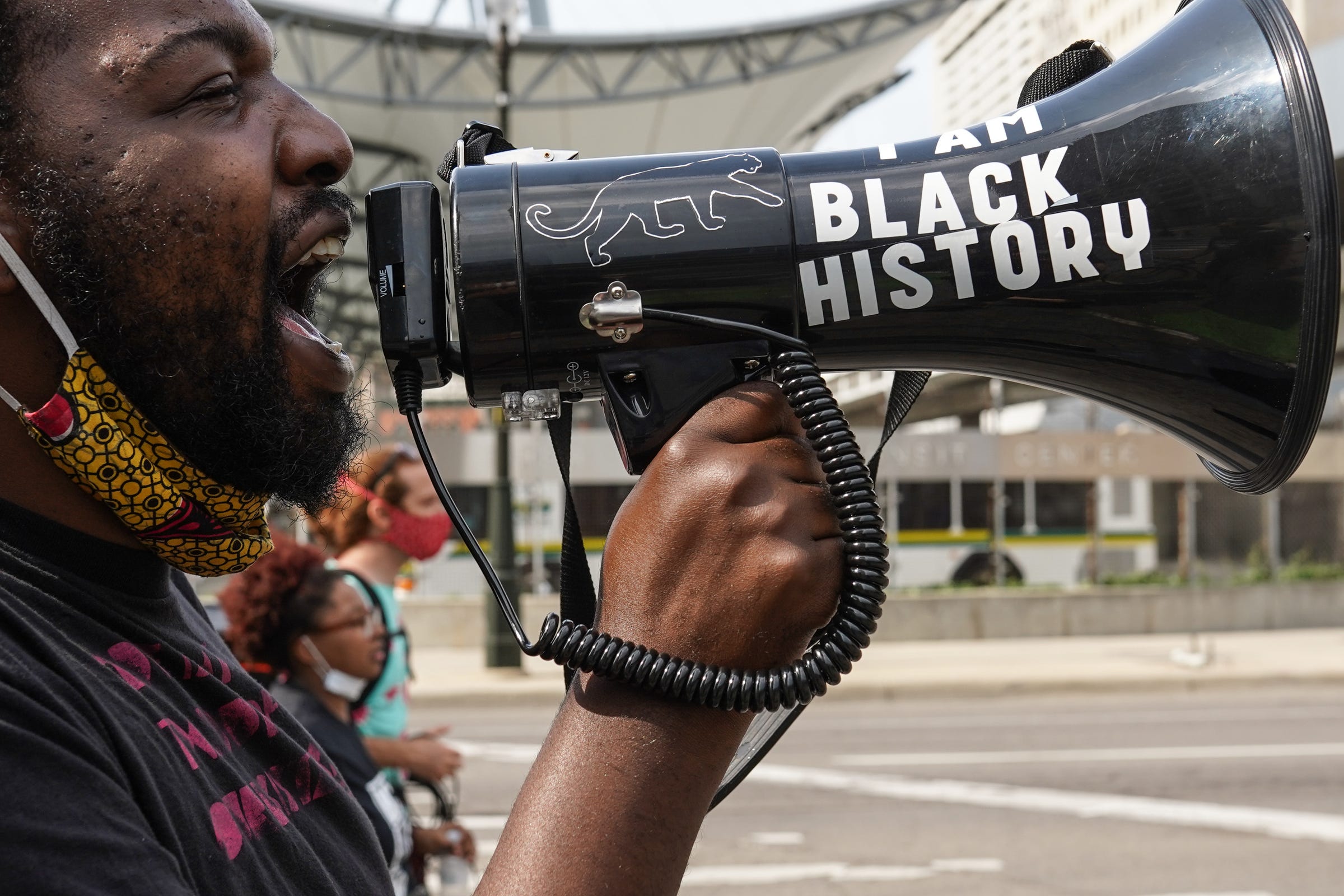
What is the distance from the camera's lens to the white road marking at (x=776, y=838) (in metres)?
6.17

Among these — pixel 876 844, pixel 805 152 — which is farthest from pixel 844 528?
pixel 876 844

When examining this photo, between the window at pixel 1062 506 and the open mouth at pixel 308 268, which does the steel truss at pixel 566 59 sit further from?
the open mouth at pixel 308 268

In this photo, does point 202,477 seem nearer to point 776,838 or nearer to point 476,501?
point 776,838

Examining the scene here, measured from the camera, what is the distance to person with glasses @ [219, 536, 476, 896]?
309 cm

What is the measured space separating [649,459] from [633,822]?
1.01ft

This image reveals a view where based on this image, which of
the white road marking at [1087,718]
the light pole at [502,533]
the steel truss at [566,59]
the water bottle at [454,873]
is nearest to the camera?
the water bottle at [454,873]

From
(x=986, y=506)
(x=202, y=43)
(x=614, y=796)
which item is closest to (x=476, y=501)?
(x=986, y=506)

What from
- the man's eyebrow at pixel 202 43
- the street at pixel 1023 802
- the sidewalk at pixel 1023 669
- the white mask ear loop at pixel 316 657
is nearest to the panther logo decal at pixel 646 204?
the man's eyebrow at pixel 202 43

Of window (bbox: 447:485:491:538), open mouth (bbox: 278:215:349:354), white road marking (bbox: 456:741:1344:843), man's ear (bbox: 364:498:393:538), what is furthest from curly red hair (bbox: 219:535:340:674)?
window (bbox: 447:485:491:538)

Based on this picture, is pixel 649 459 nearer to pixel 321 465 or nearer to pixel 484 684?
pixel 321 465

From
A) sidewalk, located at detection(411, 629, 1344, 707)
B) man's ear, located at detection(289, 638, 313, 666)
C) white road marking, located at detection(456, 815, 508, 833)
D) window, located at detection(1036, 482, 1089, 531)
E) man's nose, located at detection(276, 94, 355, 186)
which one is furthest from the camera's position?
window, located at detection(1036, 482, 1089, 531)

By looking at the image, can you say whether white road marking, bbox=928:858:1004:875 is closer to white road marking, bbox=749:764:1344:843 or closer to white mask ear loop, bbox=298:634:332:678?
white road marking, bbox=749:764:1344:843

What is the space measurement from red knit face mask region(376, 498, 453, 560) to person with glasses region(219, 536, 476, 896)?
32 centimetres

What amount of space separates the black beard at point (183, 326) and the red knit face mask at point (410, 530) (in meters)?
2.57
